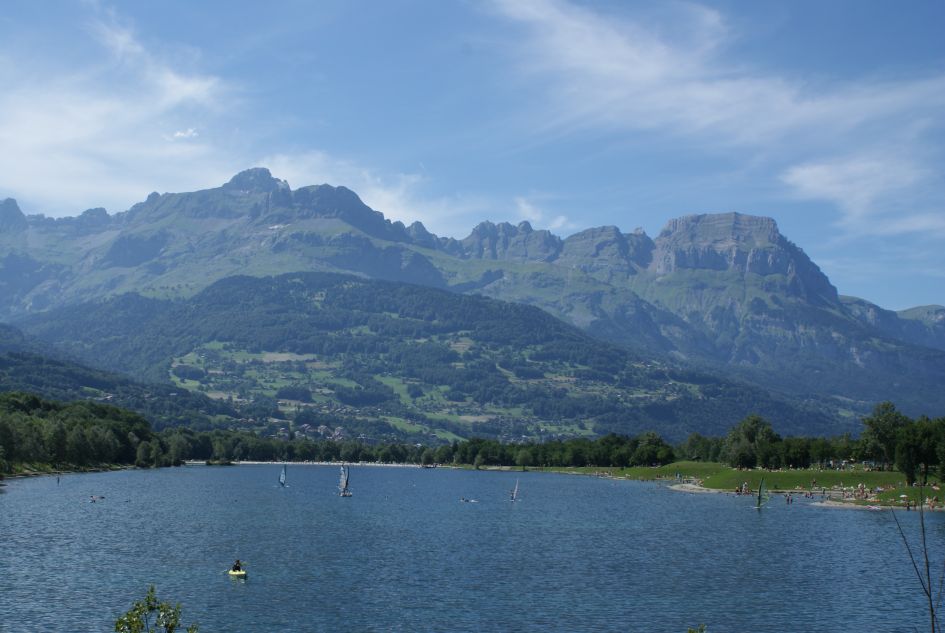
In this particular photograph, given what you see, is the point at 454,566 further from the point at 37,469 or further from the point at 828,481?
the point at 37,469

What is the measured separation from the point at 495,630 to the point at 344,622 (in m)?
9.56

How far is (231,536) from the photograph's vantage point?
100188 mm

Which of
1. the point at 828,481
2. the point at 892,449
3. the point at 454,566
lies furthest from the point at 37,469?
the point at 892,449

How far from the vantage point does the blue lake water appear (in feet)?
196

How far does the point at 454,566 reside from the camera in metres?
82.2

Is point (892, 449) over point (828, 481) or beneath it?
over

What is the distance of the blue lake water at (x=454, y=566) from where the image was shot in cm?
5981

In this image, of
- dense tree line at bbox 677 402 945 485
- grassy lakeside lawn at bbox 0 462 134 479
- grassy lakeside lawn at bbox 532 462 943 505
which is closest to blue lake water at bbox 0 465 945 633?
grassy lakeside lawn at bbox 532 462 943 505

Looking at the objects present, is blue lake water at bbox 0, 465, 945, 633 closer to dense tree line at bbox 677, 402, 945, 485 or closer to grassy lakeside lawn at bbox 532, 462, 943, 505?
grassy lakeside lawn at bbox 532, 462, 943, 505

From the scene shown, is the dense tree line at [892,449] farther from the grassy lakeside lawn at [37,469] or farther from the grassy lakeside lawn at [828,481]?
the grassy lakeside lawn at [37,469]

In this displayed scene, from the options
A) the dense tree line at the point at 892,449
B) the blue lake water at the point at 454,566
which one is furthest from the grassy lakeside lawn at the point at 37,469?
the dense tree line at the point at 892,449

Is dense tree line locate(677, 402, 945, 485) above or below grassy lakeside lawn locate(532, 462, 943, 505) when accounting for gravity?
above

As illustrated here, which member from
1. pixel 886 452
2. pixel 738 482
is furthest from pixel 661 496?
pixel 886 452

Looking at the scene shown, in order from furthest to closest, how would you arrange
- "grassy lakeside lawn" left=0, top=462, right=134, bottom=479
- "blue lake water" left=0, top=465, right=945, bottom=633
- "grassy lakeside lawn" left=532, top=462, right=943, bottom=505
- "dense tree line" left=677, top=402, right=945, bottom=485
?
"grassy lakeside lawn" left=0, top=462, right=134, bottom=479
"dense tree line" left=677, top=402, right=945, bottom=485
"grassy lakeside lawn" left=532, top=462, right=943, bottom=505
"blue lake water" left=0, top=465, right=945, bottom=633
